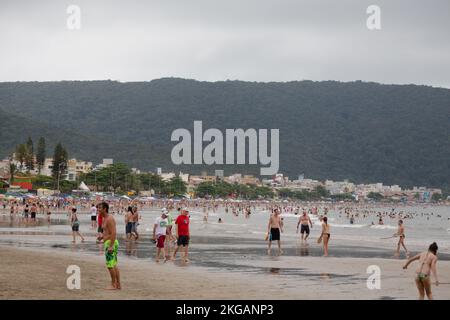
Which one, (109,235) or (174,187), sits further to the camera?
(174,187)

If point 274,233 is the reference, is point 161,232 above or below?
above

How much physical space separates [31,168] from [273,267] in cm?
11332

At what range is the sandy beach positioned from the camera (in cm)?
1302

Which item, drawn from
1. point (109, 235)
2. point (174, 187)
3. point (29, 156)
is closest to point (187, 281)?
point (109, 235)

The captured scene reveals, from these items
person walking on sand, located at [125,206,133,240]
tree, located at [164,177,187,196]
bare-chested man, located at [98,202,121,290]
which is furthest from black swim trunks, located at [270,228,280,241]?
tree, located at [164,177,187,196]

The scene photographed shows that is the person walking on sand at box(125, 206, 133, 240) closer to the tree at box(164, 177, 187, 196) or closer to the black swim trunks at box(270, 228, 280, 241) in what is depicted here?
the black swim trunks at box(270, 228, 280, 241)

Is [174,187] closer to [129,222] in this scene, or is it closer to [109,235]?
[129,222]

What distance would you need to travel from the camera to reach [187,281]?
49.7 ft

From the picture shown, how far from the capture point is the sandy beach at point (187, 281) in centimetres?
1302

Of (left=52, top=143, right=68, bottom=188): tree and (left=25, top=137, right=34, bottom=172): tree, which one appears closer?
(left=52, top=143, right=68, bottom=188): tree

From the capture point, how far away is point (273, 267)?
18891 millimetres

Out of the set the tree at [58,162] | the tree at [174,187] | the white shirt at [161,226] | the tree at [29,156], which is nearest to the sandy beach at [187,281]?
the white shirt at [161,226]
